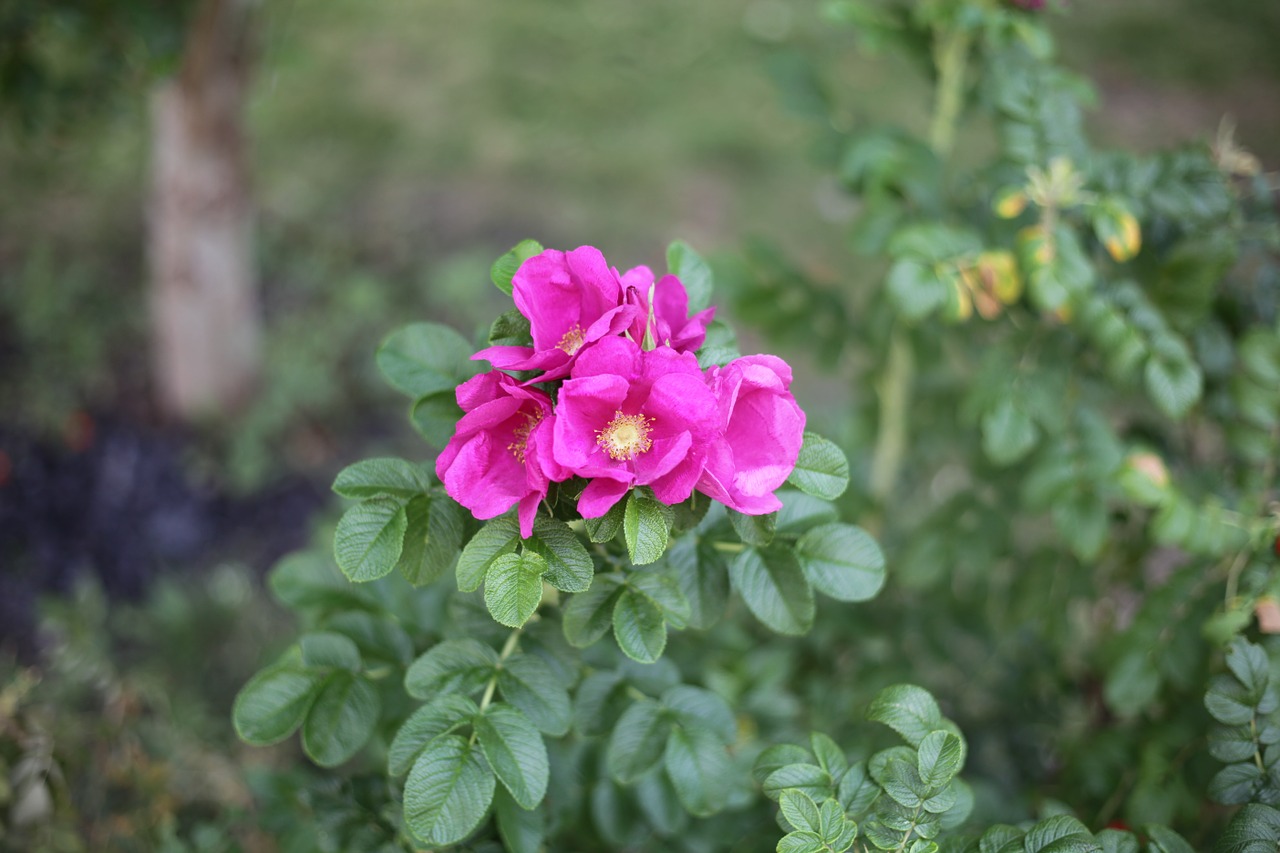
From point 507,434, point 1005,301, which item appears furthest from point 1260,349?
point 507,434

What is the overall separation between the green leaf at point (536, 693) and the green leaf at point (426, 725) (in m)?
0.06

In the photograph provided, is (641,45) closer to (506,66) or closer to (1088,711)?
(506,66)

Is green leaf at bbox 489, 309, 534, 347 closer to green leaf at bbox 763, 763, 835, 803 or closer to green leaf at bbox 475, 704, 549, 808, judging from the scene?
green leaf at bbox 475, 704, 549, 808

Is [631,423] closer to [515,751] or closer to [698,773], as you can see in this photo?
[515,751]

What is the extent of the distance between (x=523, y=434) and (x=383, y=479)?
0.59ft

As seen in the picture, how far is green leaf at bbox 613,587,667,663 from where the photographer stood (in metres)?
0.98

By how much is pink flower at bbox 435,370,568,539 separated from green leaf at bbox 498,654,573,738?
22 centimetres

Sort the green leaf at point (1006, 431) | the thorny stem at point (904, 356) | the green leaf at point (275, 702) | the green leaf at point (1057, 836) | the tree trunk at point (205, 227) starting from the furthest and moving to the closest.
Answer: the tree trunk at point (205, 227), the thorny stem at point (904, 356), the green leaf at point (1006, 431), the green leaf at point (275, 702), the green leaf at point (1057, 836)

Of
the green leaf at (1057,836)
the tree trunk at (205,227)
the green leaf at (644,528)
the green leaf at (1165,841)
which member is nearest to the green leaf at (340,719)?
the green leaf at (644,528)

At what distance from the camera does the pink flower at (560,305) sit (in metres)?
0.92

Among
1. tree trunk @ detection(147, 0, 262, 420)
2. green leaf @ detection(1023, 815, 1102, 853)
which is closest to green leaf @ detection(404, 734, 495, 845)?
green leaf @ detection(1023, 815, 1102, 853)

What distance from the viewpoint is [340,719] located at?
1113 millimetres

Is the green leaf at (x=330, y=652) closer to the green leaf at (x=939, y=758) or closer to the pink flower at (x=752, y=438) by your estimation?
the pink flower at (x=752, y=438)

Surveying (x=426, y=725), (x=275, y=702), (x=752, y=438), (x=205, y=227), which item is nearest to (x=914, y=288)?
(x=752, y=438)
